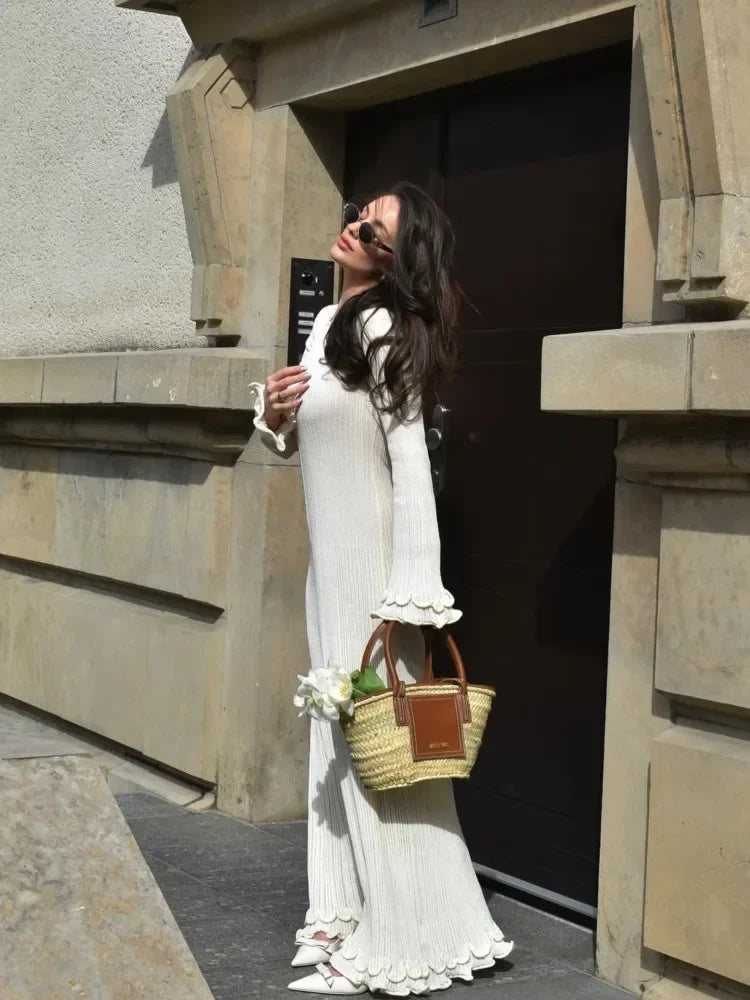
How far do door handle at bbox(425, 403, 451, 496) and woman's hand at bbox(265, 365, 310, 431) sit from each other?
38.6 inches

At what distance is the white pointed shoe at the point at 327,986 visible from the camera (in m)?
3.77

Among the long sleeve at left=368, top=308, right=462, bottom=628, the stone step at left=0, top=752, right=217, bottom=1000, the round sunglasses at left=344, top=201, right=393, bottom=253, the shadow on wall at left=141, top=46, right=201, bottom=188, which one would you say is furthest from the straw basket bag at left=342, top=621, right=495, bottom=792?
the shadow on wall at left=141, top=46, right=201, bottom=188

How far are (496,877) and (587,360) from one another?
185 centimetres

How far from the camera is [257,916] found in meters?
4.35

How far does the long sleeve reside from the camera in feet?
11.9

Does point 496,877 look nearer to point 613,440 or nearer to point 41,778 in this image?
point 613,440

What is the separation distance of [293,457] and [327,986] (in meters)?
2.18

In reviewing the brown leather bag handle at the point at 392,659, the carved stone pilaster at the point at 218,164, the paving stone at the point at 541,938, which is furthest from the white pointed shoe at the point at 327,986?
the carved stone pilaster at the point at 218,164

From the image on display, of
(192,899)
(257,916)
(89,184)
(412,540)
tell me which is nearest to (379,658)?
(412,540)

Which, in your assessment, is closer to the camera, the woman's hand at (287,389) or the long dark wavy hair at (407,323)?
the long dark wavy hair at (407,323)

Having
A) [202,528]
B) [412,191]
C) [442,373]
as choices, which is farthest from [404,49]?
[202,528]

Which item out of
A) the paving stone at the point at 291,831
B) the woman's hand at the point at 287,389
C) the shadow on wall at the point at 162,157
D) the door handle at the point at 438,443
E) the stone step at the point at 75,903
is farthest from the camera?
the shadow on wall at the point at 162,157

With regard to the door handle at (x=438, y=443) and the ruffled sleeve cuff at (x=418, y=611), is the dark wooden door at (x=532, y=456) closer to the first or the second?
the door handle at (x=438, y=443)

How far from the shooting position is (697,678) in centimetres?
361
